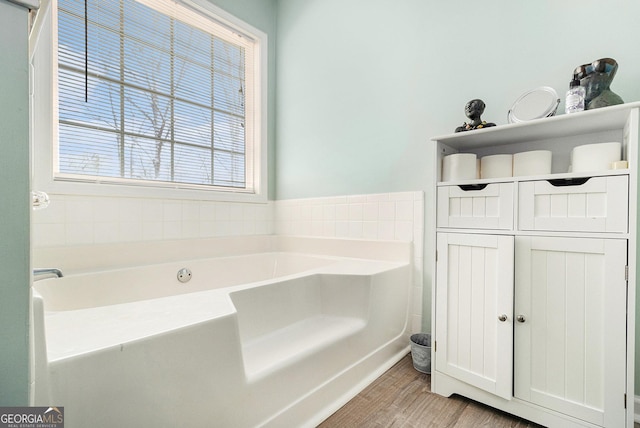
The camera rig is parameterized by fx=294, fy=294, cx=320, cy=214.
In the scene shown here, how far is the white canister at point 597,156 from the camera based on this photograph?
1.08 meters

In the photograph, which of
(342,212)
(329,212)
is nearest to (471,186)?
(342,212)

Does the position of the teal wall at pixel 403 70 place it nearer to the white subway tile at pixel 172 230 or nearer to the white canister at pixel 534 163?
the white canister at pixel 534 163

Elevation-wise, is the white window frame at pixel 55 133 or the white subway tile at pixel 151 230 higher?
the white window frame at pixel 55 133

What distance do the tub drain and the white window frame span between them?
1.68ft

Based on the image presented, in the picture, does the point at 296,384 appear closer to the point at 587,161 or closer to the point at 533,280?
the point at 533,280

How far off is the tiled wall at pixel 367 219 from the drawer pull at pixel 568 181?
752 mm

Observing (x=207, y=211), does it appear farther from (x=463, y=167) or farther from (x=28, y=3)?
(x=28, y=3)

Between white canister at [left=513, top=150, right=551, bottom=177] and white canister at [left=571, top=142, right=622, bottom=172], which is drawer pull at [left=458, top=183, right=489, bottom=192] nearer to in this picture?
white canister at [left=513, top=150, right=551, bottom=177]

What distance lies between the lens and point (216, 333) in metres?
0.88

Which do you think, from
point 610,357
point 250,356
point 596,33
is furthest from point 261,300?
point 596,33

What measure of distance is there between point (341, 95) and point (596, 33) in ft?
4.64

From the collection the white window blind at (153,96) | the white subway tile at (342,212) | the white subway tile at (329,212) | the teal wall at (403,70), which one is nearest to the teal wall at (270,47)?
the teal wall at (403,70)

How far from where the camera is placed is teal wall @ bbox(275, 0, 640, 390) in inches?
54.1

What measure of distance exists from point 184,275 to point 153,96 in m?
1.26
